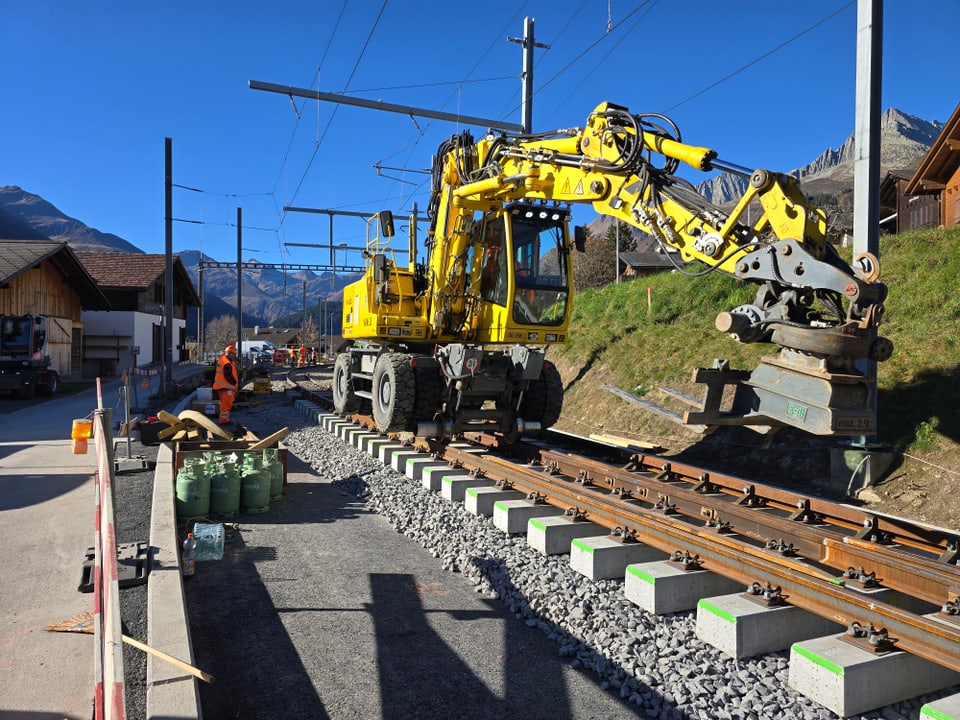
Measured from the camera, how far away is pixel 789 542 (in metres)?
4.68

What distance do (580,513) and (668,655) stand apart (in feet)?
6.58

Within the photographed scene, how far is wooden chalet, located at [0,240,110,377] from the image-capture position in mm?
26016

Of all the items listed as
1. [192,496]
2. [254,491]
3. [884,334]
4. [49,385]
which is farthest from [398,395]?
[49,385]

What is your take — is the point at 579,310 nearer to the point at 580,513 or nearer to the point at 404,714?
the point at 580,513

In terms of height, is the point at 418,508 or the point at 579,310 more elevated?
the point at 579,310

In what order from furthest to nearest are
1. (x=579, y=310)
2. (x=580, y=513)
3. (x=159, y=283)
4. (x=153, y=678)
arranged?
(x=159, y=283) → (x=579, y=310) → (x=580, y=513) → (x=153, y=678)

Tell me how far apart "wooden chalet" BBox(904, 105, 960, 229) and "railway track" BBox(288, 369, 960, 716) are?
20707mm

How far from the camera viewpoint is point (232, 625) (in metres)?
4.22

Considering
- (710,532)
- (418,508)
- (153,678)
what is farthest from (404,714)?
(418,508)

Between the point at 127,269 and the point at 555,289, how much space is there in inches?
1516

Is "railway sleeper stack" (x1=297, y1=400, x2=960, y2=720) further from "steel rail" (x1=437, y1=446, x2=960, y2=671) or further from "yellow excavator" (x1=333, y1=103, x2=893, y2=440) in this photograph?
"yellow excavator" (x1=333, y1=103, x2=893, y2=440)

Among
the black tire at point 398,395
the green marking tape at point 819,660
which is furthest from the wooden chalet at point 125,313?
the green marking tape at point 819,660

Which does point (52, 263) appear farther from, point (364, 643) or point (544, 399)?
point (364, 643)

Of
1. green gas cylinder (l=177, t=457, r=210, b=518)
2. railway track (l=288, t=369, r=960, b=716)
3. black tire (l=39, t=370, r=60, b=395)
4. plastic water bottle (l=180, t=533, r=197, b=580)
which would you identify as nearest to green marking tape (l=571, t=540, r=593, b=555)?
railway track (l=288, t=369, r=960, b=716)
